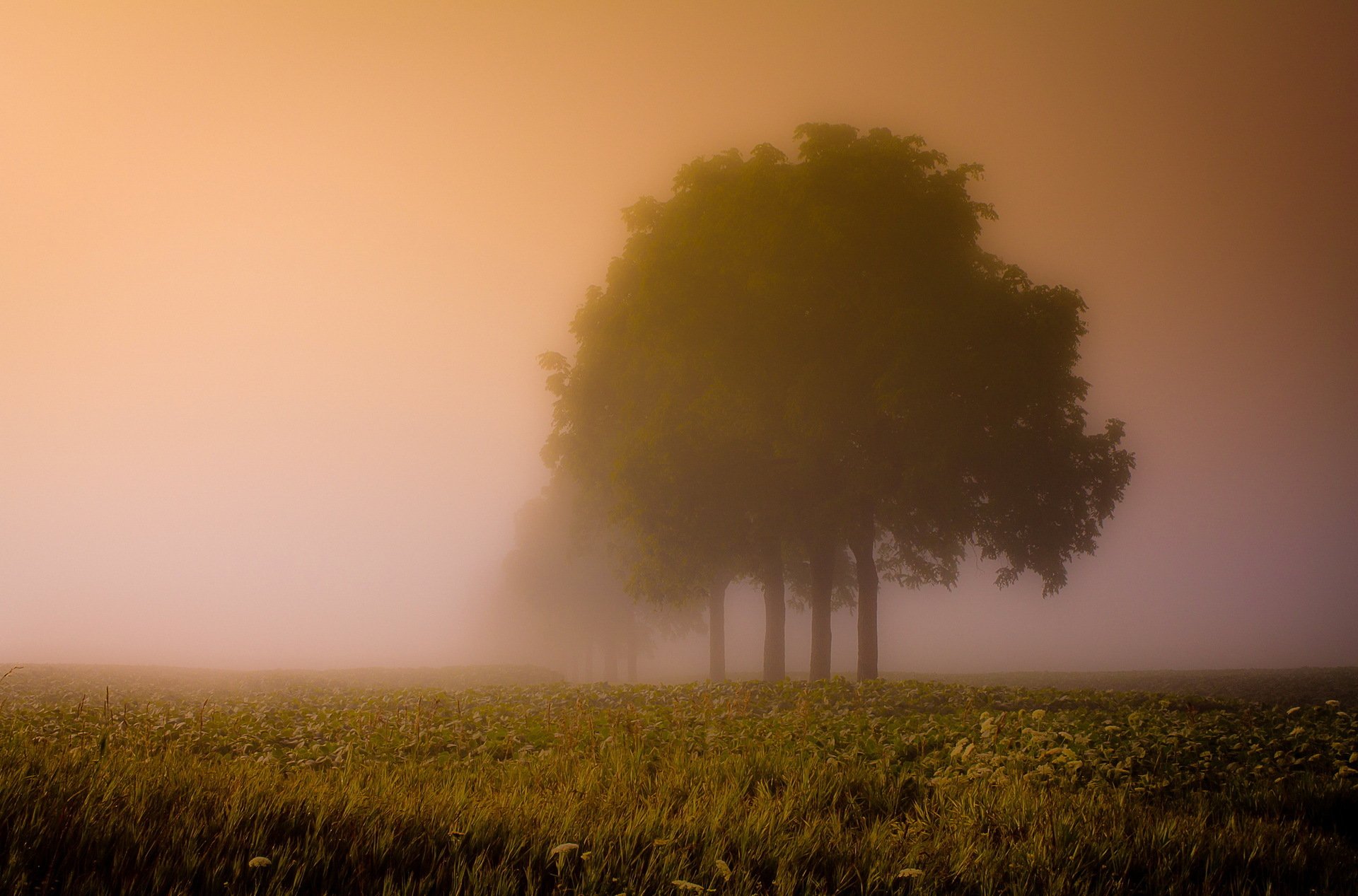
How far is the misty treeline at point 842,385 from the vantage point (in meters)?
15.5

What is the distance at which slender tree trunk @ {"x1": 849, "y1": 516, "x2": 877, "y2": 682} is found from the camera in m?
17.1

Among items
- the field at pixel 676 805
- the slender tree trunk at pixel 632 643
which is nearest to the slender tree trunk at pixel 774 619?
the field at pixel 676 805

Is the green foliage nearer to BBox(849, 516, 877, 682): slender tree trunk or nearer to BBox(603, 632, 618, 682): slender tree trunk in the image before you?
BBox(849, 516, 877, 682): slender tree trunk

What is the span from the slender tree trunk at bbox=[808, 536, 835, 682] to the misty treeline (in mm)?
58

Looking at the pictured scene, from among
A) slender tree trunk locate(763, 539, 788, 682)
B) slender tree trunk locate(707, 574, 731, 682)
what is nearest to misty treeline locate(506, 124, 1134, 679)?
slender tree trunk locate(763, 539, 788, 682)

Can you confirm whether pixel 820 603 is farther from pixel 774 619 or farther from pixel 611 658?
pixel 611 658

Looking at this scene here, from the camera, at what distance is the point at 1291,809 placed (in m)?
5.16

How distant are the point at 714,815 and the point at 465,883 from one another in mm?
1446

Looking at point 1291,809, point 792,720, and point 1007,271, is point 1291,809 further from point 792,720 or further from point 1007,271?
point 1007,271

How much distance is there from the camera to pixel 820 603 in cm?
1805

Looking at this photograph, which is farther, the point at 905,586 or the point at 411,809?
the point at 905,586

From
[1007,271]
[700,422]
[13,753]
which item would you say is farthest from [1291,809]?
[1007,271]

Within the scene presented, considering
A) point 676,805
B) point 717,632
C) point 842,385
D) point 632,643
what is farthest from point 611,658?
point 676,805

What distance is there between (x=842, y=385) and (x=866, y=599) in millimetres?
5977
